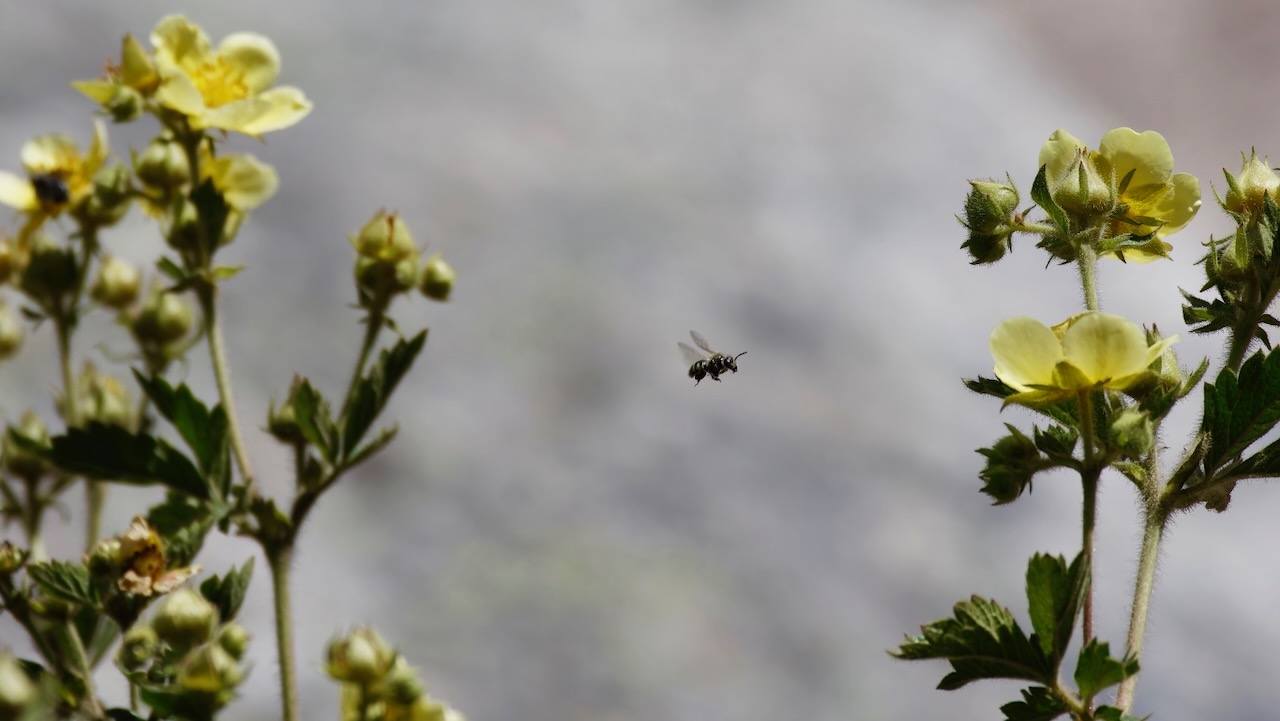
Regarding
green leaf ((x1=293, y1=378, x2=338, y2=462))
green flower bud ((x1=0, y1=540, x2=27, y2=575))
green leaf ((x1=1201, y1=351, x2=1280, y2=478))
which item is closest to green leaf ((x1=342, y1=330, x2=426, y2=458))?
green leaf ((x1=293, y1=378, x2=338, y2=462))

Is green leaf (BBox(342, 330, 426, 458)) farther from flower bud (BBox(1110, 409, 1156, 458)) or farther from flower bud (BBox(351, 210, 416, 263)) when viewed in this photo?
flower bud (BBox(1110, 409, 1156, 458))

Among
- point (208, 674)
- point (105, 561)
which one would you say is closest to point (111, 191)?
point (105, 561)

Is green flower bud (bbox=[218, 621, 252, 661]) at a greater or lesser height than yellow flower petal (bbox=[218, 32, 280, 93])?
lesser

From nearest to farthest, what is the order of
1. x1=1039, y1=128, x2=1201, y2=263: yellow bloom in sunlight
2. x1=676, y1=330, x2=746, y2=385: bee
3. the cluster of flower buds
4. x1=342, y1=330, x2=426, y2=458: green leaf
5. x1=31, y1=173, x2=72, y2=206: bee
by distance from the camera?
the cluster of flower buds < x1=342, y1=330, x2=426, y2=458: green leaf < x1=31, y1=173, x2=72, y2=206: bee < x1=1039, y1=128, x2=1201, y2=263: yellow bloom in sunlight < x1=676, y1=330, x2=746, y2=385: bee

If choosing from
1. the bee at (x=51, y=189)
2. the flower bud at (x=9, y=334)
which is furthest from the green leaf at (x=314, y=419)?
the flower bud at (x=9, y=334)

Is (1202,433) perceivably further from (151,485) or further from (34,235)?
(34,235)
